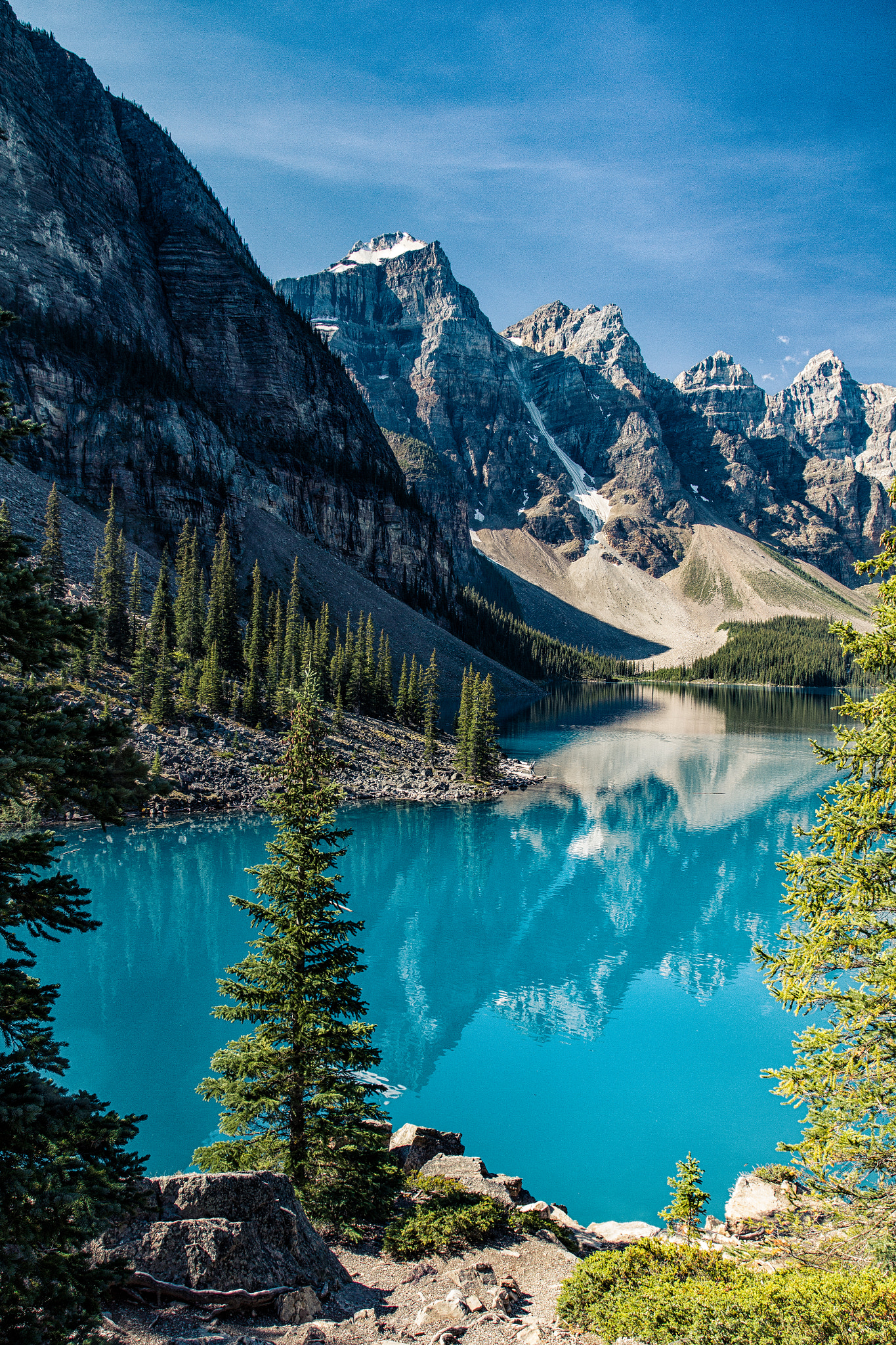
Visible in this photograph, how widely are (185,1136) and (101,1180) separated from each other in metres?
16.8

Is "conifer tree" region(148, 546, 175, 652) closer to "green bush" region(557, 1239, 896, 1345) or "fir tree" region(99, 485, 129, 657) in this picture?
"fir tree" region(99, 485, 129, 657)

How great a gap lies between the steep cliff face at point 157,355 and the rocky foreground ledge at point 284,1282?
9775 centimetres

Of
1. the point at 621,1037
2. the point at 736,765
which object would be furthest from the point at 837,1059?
the point at 736,765

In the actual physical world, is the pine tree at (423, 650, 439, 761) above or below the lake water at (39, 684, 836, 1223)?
above

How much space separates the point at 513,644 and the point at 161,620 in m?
114

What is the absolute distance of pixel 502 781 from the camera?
6675 cm

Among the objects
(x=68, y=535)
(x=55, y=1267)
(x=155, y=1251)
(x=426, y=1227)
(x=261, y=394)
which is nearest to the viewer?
(x=55, y=1267)

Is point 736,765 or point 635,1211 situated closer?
point 635,1211

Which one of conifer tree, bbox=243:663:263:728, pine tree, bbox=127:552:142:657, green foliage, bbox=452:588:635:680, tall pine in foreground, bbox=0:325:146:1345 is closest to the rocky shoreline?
conifer tree, bbox=243:663:263:728

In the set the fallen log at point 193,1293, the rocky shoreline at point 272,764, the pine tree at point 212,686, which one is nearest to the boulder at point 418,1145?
the fallen log at point 193,1293

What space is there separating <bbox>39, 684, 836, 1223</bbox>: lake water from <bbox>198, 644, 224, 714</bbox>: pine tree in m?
15.0

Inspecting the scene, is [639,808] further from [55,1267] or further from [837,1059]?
[55,1267]

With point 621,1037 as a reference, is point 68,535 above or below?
above

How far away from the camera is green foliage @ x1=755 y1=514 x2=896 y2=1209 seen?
873 cm
